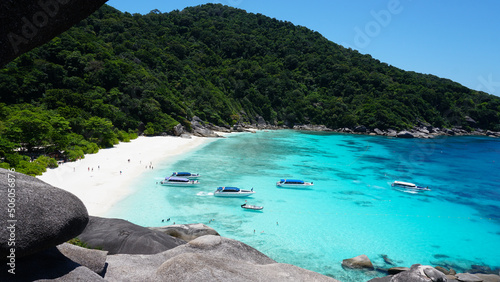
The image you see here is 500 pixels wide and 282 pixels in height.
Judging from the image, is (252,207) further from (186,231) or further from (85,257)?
(85,257)

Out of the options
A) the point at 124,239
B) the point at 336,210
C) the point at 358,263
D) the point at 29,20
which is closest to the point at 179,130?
the point at 336,210

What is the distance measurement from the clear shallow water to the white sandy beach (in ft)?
6.08

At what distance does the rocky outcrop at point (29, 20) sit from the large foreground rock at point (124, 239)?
11.2 meters

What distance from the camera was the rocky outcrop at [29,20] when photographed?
3.27 m

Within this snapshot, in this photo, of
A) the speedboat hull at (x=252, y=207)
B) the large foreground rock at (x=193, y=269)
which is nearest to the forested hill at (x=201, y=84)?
the speedboat hull at (x=252, y=207)

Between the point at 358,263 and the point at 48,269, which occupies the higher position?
the point at 48,269

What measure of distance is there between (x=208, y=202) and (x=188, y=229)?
11.4 metres

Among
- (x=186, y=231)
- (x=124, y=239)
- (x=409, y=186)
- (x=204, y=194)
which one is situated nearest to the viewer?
(x=124, y=239)

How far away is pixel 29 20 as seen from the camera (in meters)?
3.36

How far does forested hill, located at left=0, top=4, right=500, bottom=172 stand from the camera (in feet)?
176

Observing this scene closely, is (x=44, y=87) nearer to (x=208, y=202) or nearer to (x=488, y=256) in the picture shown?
(x=208, y=202)

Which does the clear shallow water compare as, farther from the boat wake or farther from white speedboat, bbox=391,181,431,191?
white speedboat, bbox=391,181,431,191

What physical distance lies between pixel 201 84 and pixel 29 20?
110 m

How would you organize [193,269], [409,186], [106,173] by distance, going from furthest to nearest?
[409,186]
[106,173]
[193,269]
